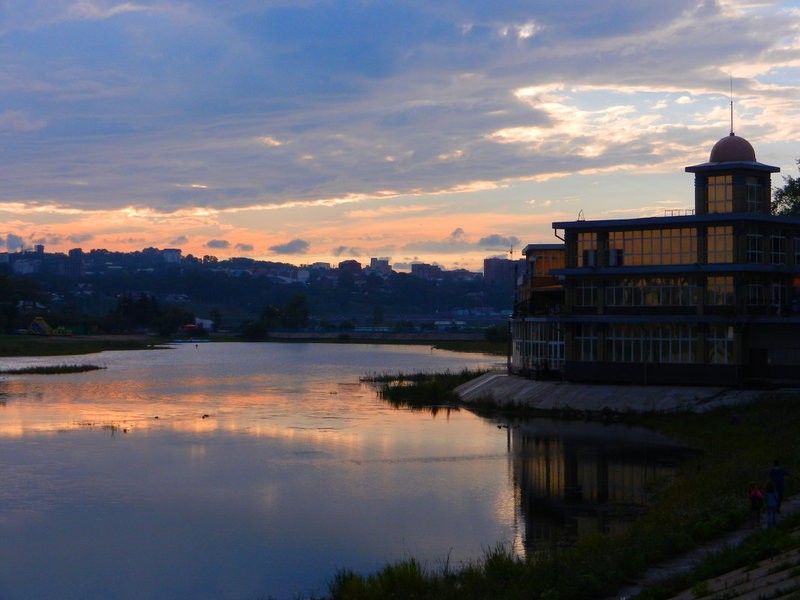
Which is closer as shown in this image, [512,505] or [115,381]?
[512,505]

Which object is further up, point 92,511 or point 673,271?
point 673,271

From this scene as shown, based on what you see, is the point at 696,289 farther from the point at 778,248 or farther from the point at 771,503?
the point at 771,503

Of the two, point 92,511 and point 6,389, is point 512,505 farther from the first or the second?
point 6,389

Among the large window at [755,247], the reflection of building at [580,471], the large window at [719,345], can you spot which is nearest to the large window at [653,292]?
the large window at [719,345]

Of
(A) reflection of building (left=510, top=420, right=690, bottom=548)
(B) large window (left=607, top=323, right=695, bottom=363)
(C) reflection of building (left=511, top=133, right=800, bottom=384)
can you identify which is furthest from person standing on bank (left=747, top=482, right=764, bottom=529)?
(B) large window (left=607, top=323, right=695, bottom=363)

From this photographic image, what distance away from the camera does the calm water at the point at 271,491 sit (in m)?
30.0

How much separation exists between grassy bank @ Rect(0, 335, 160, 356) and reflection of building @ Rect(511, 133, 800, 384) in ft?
348

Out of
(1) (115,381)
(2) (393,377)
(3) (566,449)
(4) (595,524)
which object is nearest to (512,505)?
(4) (595,524)

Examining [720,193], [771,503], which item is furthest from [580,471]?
[720,193]

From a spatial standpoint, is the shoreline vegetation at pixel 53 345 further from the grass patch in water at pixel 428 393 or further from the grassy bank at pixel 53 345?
the grass patch in water at pixel 428 393

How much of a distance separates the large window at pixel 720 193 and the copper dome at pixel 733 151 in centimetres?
217

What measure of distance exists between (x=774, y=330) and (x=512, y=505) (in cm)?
3347

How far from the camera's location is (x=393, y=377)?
100 metres

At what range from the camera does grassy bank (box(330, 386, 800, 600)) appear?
24297 millimetres
